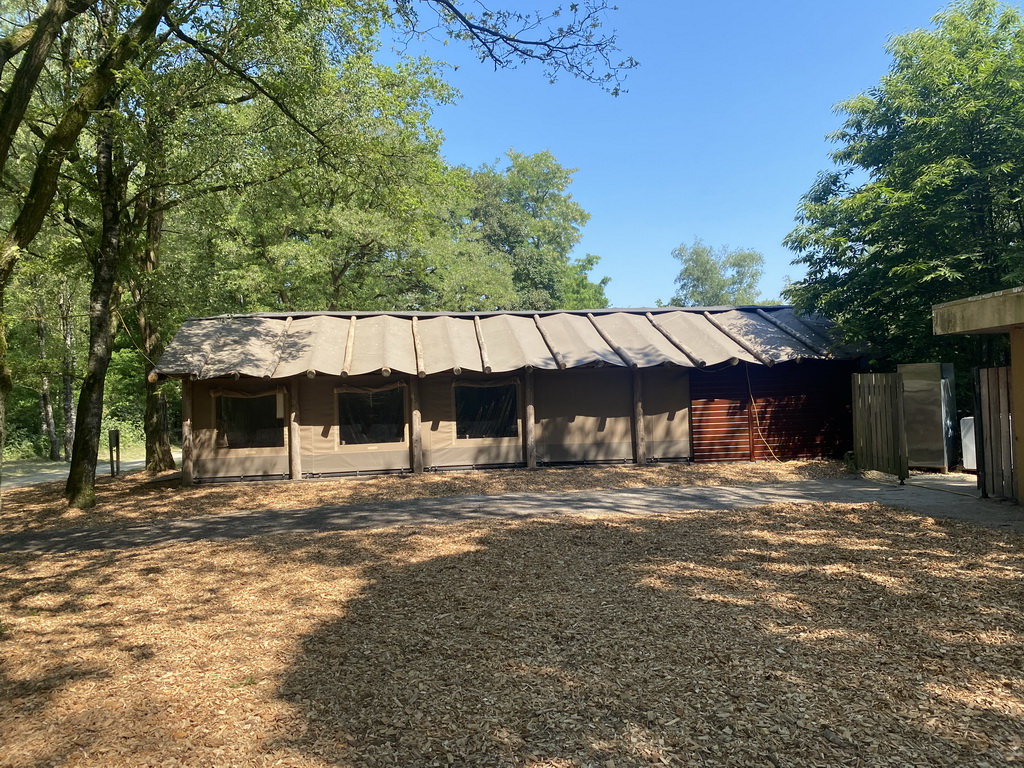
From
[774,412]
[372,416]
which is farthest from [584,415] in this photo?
[372,416]

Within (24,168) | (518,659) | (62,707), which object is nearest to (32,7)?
(24,168)

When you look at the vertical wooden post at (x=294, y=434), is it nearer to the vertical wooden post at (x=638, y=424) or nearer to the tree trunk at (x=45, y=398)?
the vertical wooden post at (x=638, y=424)

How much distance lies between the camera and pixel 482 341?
15430 mm

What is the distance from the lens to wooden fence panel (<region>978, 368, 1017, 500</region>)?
8.70 m

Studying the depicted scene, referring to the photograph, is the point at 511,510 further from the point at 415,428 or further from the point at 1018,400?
the point at 1018,400

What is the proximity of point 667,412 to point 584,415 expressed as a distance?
6.85ft

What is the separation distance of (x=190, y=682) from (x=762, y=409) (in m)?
14.1

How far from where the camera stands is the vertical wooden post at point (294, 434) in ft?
45.6

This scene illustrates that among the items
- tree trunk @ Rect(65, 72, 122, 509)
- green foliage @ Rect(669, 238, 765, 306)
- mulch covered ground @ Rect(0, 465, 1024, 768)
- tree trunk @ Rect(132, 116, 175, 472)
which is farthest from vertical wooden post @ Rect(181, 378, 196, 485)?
green foliage @ Rect(669, 238, 765, 306)

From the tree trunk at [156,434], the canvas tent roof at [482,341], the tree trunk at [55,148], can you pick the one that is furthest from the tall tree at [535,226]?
the tree trunk at [55,148]

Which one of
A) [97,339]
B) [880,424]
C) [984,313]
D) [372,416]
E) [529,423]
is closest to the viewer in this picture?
[984,313]

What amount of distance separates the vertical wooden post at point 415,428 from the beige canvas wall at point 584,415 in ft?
9.42

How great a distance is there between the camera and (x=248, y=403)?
14.1 m

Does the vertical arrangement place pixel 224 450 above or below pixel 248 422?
below
